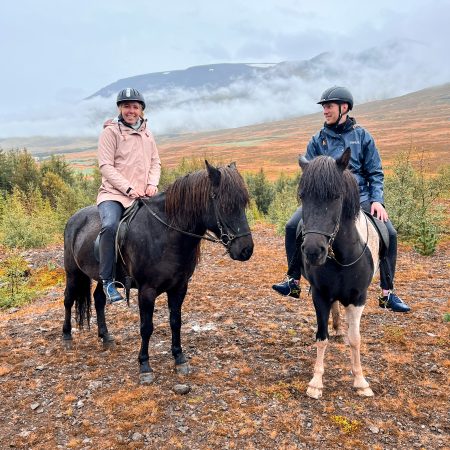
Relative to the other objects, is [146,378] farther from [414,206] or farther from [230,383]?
[414,206]

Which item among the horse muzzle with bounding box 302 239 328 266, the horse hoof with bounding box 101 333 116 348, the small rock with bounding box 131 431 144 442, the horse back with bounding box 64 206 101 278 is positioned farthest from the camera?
the horse hoof with bounding box 101 333 116 348

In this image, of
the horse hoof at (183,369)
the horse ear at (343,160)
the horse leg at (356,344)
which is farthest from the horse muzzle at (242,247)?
the horse hoof at (183,369)

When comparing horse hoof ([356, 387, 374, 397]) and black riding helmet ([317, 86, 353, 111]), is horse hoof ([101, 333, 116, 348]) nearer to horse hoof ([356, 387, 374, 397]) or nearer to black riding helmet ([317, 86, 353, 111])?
horse hoof ([356, 387, 374, 397])

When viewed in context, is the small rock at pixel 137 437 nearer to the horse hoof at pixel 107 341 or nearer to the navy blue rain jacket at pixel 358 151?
the horse hoof at pixel 107 341

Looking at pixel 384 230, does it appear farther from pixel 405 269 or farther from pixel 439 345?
pixel 405 269

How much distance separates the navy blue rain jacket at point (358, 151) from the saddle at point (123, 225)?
2.56m

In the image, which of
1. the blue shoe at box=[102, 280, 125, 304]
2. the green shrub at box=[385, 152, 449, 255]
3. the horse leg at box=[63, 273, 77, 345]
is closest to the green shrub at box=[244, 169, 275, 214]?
the green shrub at box=[385, 152, 449, 255]

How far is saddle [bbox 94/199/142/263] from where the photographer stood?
5.04 meters

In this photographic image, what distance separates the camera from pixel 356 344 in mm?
4648

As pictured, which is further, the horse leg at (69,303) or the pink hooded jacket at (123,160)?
the horse leg at (69,303)

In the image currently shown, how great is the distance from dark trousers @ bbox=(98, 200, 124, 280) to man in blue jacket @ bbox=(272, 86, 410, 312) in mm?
2394

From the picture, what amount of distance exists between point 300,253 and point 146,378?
270cm

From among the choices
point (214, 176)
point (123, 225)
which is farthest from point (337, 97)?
point (123, 225)

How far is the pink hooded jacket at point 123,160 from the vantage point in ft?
16.7
